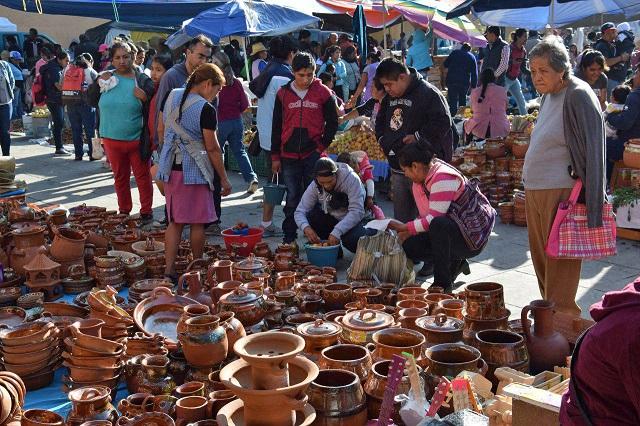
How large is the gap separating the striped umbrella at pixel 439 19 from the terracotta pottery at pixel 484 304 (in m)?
11.7

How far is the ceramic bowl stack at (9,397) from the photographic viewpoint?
2.63 m

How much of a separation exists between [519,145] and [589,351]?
21.1 ft

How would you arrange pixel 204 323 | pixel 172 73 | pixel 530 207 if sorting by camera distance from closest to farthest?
pixel 204 323
pixel 530 207
pixel 172 73

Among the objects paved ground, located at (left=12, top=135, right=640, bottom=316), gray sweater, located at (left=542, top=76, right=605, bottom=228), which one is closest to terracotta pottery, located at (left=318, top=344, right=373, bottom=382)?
gray sweater, located at (left=542, top=76, right=605, bottom=228)

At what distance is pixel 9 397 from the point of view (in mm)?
2660

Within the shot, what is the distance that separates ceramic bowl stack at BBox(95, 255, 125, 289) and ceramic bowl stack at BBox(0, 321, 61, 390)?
53.1 inches

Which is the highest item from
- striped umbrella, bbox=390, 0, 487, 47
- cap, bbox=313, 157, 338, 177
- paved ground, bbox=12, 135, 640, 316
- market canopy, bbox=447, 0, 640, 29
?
striped umbrella, bbox=390, 0, 487, 47

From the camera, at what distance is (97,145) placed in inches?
445

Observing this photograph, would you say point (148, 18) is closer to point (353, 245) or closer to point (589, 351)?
point (353, 245)

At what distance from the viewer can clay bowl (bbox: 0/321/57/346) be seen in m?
3.62

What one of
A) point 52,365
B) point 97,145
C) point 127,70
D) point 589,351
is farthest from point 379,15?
point 589,351

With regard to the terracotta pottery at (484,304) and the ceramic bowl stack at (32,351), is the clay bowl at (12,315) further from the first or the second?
the terracotta pottery at (484,304)

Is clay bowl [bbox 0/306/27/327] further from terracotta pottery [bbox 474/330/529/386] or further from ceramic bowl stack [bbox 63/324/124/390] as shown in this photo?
terracotta pottery [bbox 474/330/529/386]

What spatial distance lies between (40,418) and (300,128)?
371 cm
